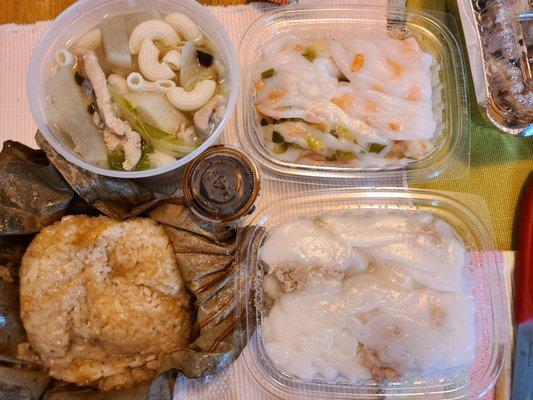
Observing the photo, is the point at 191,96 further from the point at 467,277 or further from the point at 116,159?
the point at 467,277

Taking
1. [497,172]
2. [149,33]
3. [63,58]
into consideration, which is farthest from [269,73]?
[497,172]

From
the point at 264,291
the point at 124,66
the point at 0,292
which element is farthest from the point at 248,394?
the point at 124,66

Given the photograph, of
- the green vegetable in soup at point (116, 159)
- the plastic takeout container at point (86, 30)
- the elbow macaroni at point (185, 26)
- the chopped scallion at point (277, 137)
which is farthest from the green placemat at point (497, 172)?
the green vegetable in soup at point (116, 159)

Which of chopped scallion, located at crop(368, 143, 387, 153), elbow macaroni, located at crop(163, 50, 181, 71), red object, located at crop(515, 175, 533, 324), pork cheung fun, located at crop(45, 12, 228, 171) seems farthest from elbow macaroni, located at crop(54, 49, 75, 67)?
red object, located at crop(515, 175, 533, 324)

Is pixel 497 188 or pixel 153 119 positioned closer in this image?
pixel 153 119

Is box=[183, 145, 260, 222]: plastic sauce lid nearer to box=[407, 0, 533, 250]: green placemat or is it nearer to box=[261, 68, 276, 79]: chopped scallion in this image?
box=[261, 68, 276, 79]: chopped scallion

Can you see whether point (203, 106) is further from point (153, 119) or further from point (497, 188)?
point (497, 188)
